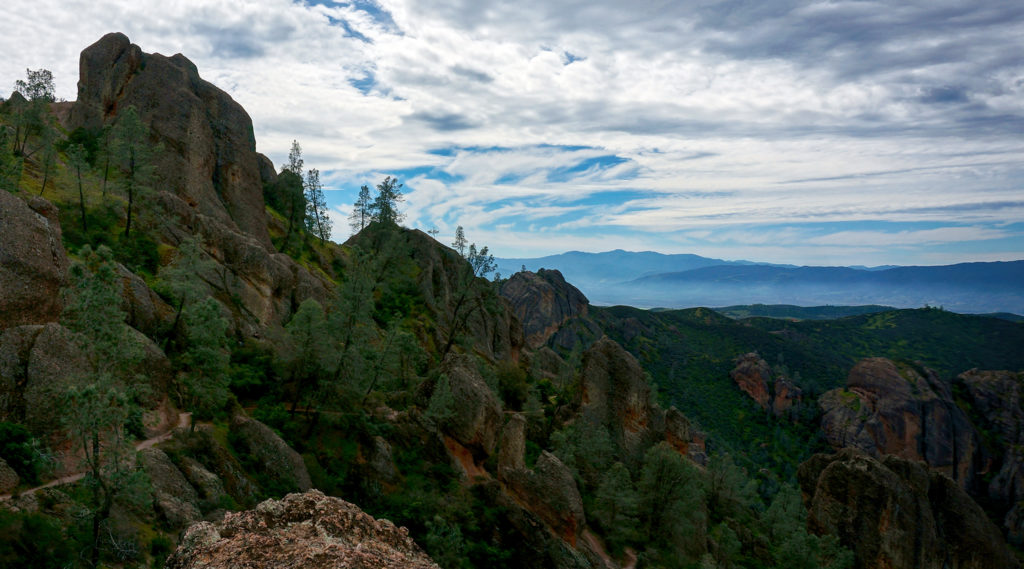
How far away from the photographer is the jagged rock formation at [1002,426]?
115 metres

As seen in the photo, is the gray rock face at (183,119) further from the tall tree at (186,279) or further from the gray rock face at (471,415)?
the gray rock face at (471,415)

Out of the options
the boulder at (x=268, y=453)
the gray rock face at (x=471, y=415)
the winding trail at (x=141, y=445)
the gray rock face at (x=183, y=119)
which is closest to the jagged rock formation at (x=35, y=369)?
the winding trail at (x=141, y=445)

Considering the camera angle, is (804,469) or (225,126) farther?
(804,469)

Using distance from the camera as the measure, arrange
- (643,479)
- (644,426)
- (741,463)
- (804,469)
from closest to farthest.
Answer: (643,479) < (644,426) < (804,469) < (741,463)

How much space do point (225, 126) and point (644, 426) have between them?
70974mm

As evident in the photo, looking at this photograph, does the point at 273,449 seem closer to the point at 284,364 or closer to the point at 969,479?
the point at 284,364

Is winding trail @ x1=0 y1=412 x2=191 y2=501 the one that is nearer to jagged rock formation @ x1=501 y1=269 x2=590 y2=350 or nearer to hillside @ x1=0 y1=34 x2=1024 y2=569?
hillside @ x1=0 y1=34 x2=1024 y2=569

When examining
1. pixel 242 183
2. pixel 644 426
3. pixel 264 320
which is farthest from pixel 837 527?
pixel 242 183

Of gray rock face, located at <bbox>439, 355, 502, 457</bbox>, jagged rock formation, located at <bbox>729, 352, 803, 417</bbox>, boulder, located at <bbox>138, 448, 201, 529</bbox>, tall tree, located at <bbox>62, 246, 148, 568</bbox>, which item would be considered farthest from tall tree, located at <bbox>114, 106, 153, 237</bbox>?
jagged rock formation, located at <bbox>729, 352, 803, 417</bbox>

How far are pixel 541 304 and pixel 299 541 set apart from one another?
180 m

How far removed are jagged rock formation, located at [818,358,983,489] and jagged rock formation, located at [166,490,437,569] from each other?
147226mm

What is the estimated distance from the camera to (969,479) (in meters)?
122

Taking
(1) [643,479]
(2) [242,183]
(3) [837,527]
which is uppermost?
(2) [242,183]

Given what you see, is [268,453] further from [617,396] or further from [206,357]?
[617,396]
